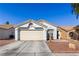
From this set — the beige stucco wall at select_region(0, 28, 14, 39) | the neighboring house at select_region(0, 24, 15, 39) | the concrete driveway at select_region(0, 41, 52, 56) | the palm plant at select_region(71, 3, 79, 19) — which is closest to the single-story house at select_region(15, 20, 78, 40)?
the neighboring house at select_region(0, 24, 15, 39)

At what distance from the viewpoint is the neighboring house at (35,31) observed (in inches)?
1115

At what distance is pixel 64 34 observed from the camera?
30.6 meters

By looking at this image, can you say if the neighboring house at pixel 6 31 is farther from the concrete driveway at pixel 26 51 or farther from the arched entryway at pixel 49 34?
the concrete driveway at pixel 26 51

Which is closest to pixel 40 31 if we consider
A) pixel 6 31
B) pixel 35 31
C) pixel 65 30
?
pixel 35 31

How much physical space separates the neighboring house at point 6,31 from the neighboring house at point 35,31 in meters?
1.01

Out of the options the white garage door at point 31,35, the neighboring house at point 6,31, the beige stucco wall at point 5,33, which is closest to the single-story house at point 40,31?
the white garage door at point 31,35

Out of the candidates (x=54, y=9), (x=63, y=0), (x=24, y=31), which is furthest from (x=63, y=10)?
(x=24, y=31)

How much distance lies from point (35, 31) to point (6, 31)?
206 inches

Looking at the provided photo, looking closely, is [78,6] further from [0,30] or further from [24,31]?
[0,30]

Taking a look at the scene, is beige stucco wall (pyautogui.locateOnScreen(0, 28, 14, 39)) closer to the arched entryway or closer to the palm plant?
the arched entryway

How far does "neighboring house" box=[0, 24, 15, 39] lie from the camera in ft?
100

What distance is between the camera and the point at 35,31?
28844mm

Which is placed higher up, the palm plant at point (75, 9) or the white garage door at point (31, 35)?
the palm plant at point (75, 9)

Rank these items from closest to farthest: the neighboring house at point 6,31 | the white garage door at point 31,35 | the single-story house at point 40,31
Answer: the white garage door at point 31,35, the single-story house at point 40,31, the neighboring house at point 6,31
